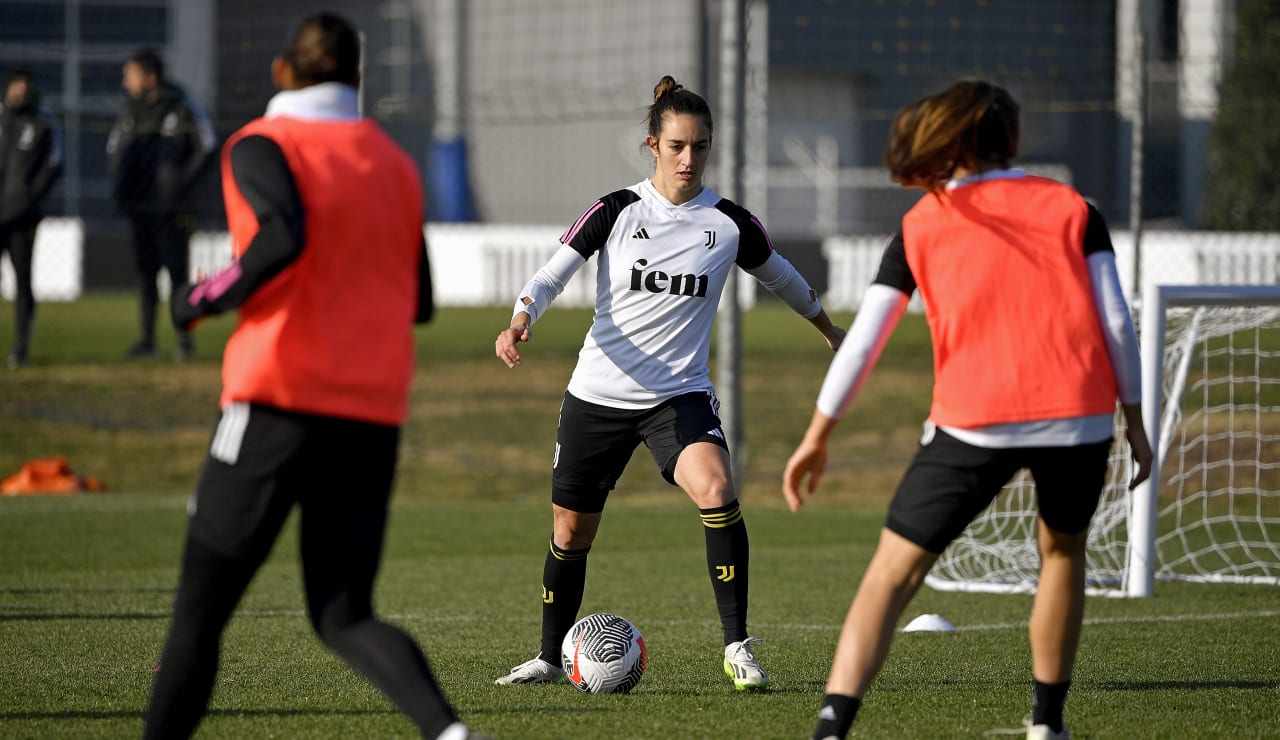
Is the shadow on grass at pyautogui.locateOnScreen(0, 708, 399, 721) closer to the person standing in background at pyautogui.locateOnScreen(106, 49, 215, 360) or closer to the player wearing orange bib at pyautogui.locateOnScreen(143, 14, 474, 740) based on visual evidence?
the player wearing orange bib at pyautogui.locateOnScreen(143, 14, 474, 740)

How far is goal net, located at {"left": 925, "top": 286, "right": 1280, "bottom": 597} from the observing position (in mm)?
8117

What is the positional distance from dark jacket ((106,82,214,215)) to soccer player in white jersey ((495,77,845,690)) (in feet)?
32.3

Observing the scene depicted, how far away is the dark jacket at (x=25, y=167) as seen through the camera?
1486 cm

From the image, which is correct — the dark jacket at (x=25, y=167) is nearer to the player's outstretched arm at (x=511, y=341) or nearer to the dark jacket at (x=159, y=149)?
the dark jacket at (x=159, y=149)

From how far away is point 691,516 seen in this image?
11.8m

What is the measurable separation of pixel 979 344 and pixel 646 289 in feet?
6.44

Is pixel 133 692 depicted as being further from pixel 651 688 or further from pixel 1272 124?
pixel 1272 124

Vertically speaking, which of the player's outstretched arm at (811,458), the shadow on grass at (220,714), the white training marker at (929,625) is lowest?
the white training marker at (929,625)

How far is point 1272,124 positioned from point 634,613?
1951 cm

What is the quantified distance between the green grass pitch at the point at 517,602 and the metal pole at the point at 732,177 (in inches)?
30.9

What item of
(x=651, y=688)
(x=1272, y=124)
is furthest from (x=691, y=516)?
(x=1272, y=124)

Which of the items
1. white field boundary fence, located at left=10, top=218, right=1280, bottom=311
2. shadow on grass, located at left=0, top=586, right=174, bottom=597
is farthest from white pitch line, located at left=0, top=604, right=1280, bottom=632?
white field boundary fence, located at left=10, top=218, right=1280, bottom=311

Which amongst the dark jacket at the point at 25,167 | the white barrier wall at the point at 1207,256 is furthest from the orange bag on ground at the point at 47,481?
the white barrier wall at the point at 1207,256

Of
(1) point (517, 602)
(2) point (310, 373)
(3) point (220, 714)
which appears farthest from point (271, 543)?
(1) point (517, 602)
